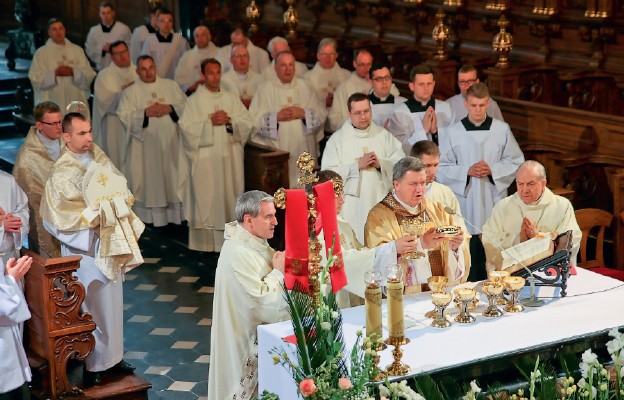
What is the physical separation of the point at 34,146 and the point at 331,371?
13.3 ft

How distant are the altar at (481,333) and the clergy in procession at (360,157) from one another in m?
2.74

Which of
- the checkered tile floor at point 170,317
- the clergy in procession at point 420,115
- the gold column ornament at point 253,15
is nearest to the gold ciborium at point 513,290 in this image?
the checkered tile floor at point 170,317

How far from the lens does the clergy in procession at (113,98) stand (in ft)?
42.4

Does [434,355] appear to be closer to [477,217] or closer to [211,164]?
[477,217]

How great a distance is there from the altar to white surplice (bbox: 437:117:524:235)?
2.63 metres

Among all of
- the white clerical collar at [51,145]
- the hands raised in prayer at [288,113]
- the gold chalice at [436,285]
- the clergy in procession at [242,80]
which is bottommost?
the gold chalice at [436,285]

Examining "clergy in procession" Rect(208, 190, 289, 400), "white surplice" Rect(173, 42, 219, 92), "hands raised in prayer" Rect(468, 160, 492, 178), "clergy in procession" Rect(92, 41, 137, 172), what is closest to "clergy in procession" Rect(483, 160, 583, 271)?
"hands raised in prayer" Rect(468, 160, 492, 178)

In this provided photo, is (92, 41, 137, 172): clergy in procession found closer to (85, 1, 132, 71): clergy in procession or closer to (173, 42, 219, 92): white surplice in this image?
(173, 42, 219, 92): white surplice

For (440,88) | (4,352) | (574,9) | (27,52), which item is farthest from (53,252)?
(27,52)

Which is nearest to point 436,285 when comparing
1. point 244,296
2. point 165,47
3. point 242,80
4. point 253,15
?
point 244,296

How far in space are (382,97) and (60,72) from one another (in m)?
5.60

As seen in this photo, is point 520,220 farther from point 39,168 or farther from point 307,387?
point 307,387

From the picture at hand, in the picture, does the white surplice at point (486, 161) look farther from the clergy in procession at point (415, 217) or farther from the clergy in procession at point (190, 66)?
the clergy in procession at point (190, 66)

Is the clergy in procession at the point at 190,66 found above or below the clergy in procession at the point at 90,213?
above
